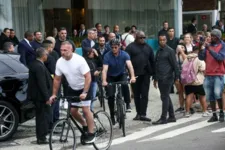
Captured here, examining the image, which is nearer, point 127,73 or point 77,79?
point 77,79

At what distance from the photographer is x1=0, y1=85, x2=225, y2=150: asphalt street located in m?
8.44

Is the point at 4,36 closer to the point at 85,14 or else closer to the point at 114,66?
the point at 85,14

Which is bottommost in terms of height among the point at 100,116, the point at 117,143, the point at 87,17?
the point at 117,143

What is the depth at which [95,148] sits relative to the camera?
26.3 feet

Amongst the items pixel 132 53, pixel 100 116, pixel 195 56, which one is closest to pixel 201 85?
pixel 195 56

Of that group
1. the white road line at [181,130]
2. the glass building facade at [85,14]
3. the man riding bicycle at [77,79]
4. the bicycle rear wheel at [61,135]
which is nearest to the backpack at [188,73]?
the white road line at [181,130]

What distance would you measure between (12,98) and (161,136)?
2.80m

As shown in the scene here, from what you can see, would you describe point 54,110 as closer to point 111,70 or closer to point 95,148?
point 111,70

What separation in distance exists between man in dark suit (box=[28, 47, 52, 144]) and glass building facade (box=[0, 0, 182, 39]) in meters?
6.80

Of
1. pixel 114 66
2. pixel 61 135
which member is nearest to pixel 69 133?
pixel 61 135

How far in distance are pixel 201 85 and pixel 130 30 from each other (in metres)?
6.42

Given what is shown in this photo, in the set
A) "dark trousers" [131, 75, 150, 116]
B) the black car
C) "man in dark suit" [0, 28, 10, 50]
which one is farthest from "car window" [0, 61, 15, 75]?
"man in dark suit" [0, 28, 10, 50]

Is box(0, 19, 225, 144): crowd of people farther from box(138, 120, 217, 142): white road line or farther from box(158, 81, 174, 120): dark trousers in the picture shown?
box(138, 120, 217, 142): white road line

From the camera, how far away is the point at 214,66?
10.2 meters
